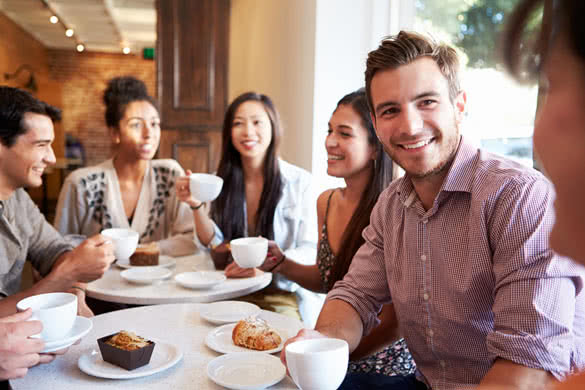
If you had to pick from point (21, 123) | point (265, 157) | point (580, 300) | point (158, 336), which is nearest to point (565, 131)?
point (580, 300)

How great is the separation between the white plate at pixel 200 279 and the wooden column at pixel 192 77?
3077 millimetres

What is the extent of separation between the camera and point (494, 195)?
1.25m

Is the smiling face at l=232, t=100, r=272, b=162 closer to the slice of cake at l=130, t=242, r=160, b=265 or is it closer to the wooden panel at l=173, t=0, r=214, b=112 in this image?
the slice of cake at l=130, t=242, r=160, b=265

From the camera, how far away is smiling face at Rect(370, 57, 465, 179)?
1.44 metres

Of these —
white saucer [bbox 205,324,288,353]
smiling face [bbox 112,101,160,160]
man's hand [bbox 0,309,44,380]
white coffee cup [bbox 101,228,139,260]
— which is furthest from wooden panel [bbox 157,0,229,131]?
man's hand [bbox 0,309,44,380]

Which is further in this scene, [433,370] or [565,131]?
[433,370]

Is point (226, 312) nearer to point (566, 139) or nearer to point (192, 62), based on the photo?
point (566, 139)

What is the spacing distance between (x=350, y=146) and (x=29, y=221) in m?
1.31

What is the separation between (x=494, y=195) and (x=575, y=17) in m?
0.82

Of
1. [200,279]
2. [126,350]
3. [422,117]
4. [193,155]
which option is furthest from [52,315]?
[193,155]

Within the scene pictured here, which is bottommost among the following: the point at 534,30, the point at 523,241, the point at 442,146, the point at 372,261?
the point at 372,261

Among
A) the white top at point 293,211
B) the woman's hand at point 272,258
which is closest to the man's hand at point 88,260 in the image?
the woman's hand at point 272,258

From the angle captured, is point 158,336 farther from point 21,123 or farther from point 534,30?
point 534,30

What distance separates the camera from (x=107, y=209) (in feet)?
9.78
